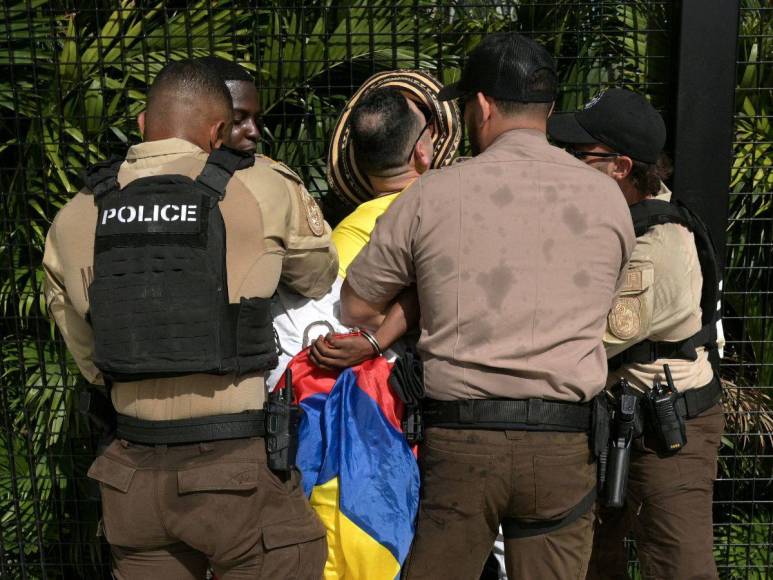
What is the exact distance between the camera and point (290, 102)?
12.9 feet

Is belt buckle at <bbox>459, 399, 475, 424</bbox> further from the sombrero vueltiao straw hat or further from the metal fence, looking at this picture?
the metal fence

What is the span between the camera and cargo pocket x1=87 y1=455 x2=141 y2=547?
2504 mm

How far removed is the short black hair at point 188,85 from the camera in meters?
2.55

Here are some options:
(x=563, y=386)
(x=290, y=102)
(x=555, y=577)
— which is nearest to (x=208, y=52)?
(x=290, y=102)

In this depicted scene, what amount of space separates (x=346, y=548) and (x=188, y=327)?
0.83m

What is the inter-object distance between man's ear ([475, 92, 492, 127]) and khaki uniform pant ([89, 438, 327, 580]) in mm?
1175

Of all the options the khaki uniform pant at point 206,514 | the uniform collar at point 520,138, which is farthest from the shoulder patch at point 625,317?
the khaki uniform pant at point 206,514

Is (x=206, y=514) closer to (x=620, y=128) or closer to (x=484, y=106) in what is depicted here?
(x=484, y=106)

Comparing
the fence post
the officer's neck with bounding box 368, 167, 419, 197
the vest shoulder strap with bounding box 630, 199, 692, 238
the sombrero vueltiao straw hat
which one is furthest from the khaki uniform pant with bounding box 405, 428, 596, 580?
the fence post

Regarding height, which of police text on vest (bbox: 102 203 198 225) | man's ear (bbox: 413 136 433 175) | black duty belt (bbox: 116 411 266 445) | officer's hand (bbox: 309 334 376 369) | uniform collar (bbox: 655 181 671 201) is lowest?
black duty belt (bbox: 116 411 266 445)

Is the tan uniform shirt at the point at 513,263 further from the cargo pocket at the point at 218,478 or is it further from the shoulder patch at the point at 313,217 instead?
the cargo pocket at the point at 218,478

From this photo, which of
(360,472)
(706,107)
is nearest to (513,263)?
(360,472)

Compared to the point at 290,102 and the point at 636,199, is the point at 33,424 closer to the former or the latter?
the point at 290,102

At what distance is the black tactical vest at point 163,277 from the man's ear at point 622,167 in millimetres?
1396
